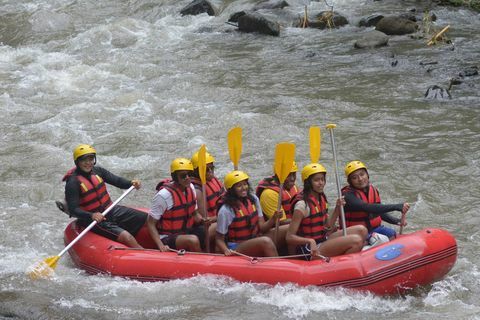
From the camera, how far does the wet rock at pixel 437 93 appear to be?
1151cm

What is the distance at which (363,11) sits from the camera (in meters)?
16.9

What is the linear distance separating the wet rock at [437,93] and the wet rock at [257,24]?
496cm

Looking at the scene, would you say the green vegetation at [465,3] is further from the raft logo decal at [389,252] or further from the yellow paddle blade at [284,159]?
the raft logo decal at [389,252]

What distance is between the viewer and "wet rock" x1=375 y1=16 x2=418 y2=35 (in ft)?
49.7

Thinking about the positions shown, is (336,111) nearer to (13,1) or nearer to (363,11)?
(363,11)

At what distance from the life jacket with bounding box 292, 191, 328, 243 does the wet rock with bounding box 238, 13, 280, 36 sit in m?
9.88

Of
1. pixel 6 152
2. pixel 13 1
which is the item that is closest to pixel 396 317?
pixel 6 152

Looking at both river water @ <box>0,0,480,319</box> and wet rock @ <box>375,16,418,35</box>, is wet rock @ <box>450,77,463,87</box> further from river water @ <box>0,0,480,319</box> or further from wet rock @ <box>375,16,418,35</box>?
wet rock @ <box>375,16,418,35</box>

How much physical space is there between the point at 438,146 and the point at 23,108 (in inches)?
254

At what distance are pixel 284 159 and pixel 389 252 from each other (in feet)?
3.78

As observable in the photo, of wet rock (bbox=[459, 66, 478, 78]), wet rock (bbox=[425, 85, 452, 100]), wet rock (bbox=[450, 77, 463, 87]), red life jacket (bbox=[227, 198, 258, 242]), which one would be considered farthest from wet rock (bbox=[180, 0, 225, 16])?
red life jacket (bbox=[227, 198, 258, 242])

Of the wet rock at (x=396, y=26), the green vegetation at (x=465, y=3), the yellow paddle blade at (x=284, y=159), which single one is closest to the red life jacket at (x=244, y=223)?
the yellow paddle blade at (x=284, y=159)

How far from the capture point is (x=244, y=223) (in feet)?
20.9

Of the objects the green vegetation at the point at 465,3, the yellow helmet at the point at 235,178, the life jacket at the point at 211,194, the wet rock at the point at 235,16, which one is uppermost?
the yellow helmet at the point at 235,178
